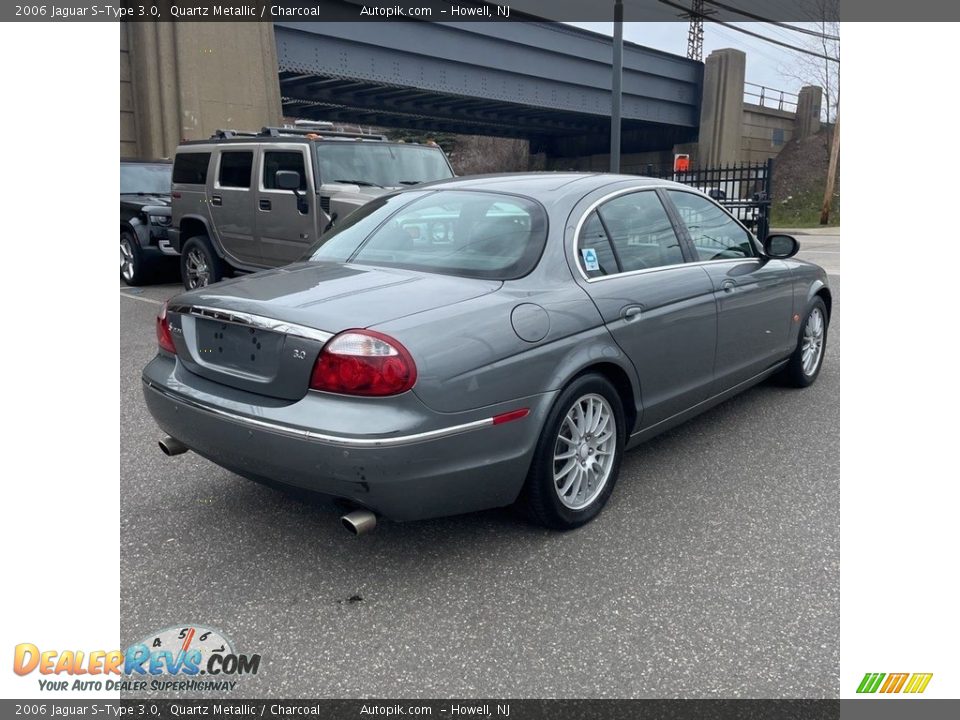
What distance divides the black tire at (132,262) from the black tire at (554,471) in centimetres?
948

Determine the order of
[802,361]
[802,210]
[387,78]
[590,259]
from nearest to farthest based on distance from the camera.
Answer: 1. [590,259]
2. [802,361]
3. [387,78]
4. [802,210]

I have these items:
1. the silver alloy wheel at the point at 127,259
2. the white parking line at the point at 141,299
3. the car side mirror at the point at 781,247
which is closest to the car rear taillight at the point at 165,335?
the car side mirror at the point at 781,247

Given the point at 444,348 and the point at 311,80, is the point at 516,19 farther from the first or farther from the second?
the point at 444,348

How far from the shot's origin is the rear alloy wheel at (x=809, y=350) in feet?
18.6

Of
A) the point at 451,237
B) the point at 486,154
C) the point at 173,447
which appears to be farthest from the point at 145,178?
the point at 486,154

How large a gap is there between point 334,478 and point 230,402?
1.99 ft

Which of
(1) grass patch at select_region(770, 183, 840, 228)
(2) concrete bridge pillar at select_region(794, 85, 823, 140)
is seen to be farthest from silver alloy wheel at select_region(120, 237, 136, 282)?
(2) concrete bridge pillar at select_region(794, 85, 823, 140)

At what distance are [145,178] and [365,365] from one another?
11345 millimetres

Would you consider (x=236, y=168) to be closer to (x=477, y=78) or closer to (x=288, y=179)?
(x=288, y=179)

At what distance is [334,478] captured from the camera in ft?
9.47

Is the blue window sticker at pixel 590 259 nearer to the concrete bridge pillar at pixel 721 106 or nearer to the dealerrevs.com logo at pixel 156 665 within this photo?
the dealerrevs.com logo at pixel 156 665

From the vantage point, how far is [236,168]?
31.3ft

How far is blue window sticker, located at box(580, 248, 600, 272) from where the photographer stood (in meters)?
3.74

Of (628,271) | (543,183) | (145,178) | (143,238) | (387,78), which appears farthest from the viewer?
(387,78)
